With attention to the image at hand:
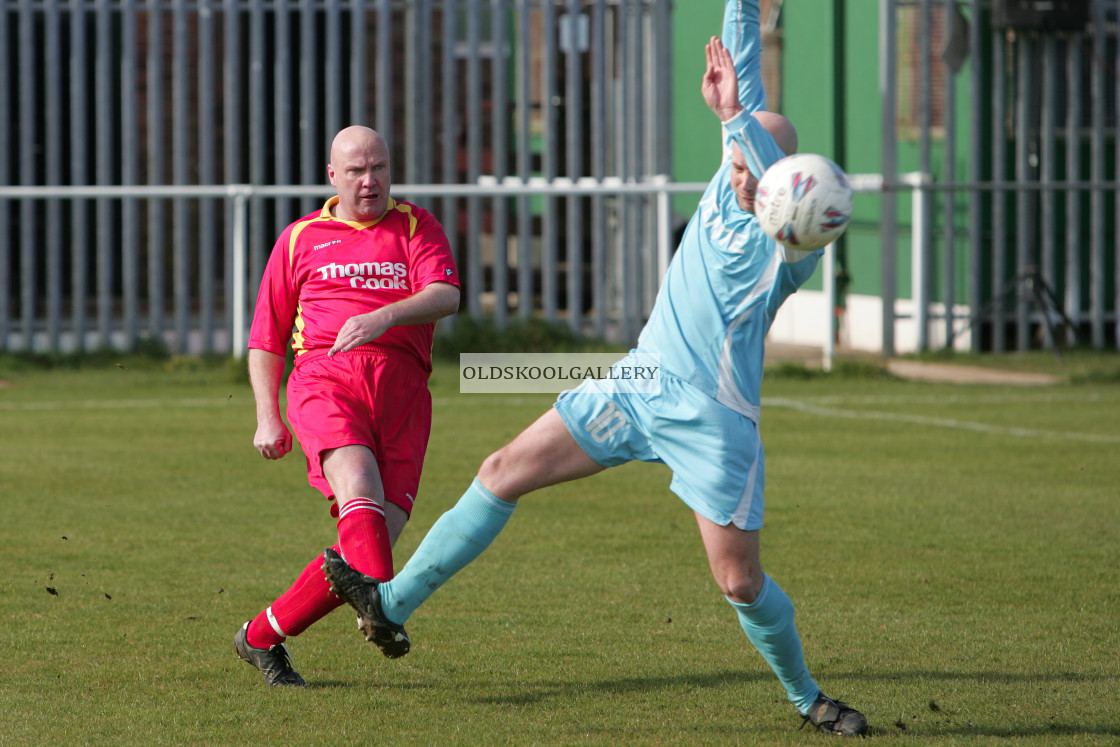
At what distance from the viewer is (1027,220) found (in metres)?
17.5

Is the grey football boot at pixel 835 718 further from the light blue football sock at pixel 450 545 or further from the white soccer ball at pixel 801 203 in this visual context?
the white soccer ball at pixel 801 203

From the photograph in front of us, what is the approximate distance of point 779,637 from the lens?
423 centimetres

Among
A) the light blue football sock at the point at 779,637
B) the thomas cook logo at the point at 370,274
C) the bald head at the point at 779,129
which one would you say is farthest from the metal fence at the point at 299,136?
the light blue football sock at the point at 779,637

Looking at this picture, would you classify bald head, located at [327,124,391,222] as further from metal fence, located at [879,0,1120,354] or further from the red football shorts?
metal fence, located at [879,0,1120,354]

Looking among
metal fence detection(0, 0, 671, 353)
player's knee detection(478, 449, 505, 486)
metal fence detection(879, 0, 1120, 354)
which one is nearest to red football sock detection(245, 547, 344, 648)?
player's knee detection(478, 449, 505, 486)

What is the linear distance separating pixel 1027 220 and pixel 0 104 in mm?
12255

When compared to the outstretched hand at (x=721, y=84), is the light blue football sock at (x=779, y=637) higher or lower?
lower

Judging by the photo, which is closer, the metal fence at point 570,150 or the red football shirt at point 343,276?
the red football shirt at point 343,276

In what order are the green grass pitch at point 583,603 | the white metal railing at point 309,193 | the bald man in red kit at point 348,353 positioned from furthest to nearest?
the white metal railing at point 309,193
the bald man in red kit at point 348,353
the green grass pitch at point 583,603

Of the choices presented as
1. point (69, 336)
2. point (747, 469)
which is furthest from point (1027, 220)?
point (747, 469)

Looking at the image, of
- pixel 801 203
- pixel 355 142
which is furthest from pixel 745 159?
pixel 355 142

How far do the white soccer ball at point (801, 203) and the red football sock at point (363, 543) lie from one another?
1501 mm

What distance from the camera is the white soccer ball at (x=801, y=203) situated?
12.5 ft

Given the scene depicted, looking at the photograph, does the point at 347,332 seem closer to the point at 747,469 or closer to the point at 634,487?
the point at 747,469
